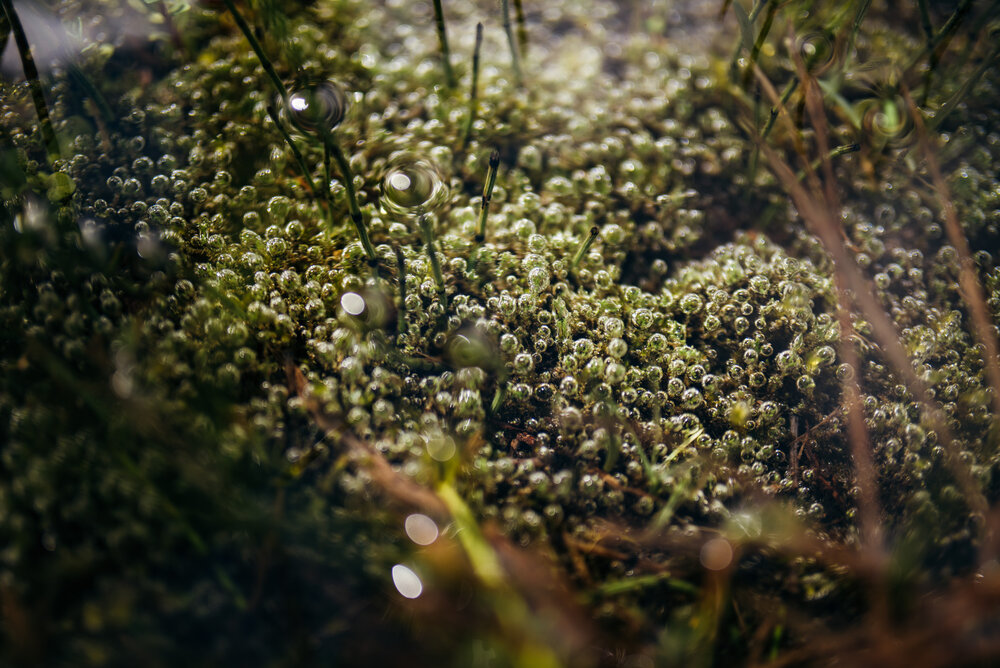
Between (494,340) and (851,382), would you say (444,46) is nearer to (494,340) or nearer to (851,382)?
(494,340)

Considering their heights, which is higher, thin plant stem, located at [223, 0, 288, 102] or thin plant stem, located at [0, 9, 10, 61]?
thin plant stem, located at [223, 0, 288, 102]

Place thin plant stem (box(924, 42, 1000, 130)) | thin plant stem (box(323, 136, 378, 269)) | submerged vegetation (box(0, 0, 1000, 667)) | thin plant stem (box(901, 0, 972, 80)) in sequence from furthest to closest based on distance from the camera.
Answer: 1. thin plant stem (box(924, 42, 1000, 130))
2. thin plant stem (box(901, 0, 972, 80))
3. thin plant stem (box(323, 136, 378, 269))
4. submerged vegetation (box(0, 0, 1000, 667))

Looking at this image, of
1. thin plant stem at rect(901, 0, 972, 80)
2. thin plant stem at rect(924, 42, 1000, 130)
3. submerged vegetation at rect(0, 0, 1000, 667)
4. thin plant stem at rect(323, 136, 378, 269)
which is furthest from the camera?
thin plant stem at rect(924, 42, 1000, 130)

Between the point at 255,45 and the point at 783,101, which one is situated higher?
the point at 783,101

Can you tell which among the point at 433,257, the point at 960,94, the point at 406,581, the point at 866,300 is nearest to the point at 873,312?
the point at 866,300

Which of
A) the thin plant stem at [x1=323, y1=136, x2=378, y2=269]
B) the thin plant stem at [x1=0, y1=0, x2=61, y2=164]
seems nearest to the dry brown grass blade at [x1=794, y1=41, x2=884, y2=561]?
the thin plant stem at [x1=323, y1=136, x2=378, y2=269]

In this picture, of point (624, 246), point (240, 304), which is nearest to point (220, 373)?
point (240, 304)

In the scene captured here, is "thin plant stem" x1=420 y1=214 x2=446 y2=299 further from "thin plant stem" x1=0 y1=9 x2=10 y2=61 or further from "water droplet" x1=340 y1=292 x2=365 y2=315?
"thin plant stem" x1=0 y1=9 x2=10 y2=61
